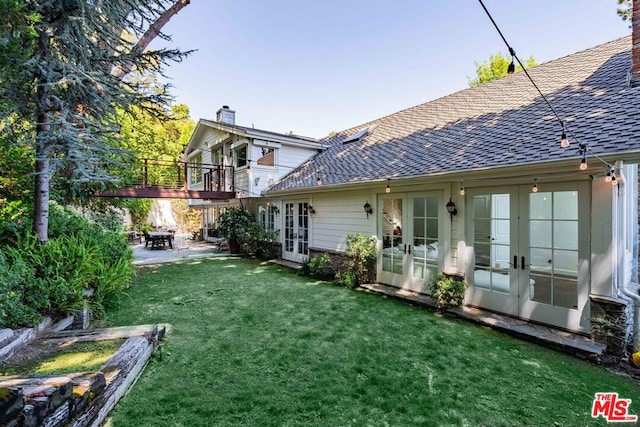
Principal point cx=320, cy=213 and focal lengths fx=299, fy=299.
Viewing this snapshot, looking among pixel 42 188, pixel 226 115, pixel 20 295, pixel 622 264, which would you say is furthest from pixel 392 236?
pixel 226 115

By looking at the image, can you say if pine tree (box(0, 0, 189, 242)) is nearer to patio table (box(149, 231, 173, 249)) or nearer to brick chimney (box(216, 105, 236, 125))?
patio table (box(149, 231, 173, 249))

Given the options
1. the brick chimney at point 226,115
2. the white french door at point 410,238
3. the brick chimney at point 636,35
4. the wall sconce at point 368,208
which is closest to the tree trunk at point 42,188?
the wall sconce at point 368,208

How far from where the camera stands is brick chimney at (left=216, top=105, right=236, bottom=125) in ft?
46.5

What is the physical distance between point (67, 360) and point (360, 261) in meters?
5.41

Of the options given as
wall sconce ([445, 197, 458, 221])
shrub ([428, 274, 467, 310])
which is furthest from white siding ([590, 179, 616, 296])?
wall sconce ([445, 197, 458, 221])

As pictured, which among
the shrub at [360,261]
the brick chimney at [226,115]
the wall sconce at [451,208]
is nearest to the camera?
the wall sconce at [451,208]

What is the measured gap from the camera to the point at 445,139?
278 inches

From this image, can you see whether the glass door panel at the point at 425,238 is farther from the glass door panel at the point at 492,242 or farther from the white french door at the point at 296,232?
the white french door at the point at 296,232

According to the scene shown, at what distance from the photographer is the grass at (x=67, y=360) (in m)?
2.80

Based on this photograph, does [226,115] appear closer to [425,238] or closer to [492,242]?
[425,238]

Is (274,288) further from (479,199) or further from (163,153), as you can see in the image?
(163,153)

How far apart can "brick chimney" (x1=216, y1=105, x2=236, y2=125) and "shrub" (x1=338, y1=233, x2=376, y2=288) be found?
988 cm

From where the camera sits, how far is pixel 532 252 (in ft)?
14.9

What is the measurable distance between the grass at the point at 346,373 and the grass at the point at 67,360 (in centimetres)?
50
